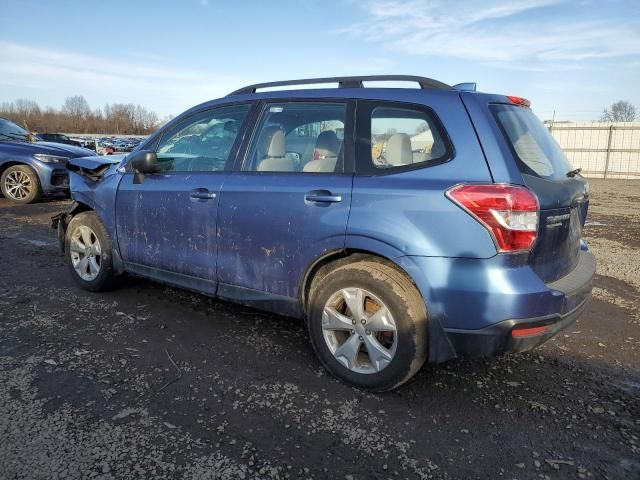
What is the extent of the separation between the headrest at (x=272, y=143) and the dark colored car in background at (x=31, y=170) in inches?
297

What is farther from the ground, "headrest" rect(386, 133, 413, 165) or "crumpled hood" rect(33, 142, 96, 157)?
"crumpled hood" rect(33, 142, 96, 157)

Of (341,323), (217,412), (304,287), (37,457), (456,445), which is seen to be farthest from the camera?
(304,287)

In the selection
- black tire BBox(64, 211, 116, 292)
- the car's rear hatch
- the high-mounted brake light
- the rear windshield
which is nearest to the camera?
the car's rear hatch

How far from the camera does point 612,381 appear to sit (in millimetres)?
3045

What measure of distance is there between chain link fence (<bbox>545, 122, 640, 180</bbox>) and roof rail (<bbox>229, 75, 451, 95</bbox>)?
21841 mm

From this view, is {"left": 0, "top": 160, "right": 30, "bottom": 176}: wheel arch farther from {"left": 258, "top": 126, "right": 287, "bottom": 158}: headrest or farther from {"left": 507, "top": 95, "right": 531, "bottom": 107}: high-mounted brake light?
{"left": 507, "top": 95, "right": 531, "bottom": 107}: high-mounted brake light

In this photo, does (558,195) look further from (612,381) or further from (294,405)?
(294,405)

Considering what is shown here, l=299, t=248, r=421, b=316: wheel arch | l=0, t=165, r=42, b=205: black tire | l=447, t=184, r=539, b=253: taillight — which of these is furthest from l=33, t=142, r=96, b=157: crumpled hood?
l=447, t=184, r=539, b=253: taillight

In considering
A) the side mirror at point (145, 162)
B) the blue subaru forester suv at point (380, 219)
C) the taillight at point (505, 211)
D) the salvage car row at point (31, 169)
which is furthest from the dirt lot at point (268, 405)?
the salvage car row at point (31, 169)

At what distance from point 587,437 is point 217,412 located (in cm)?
194

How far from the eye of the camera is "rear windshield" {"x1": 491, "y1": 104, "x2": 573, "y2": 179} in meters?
2.71

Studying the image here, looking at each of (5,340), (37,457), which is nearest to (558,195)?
(37,457)

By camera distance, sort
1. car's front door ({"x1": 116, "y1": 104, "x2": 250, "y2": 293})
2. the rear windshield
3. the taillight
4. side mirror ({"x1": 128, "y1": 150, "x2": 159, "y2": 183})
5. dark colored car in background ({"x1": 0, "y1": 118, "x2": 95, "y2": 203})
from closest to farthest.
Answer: the taillight
the rear windshield
car's front door ({"x1": 116, "y1": 104, "x2": 250, "y2": 293})
side mirror ({"x1": 128, "y1": 150, "x2": 159, "y2": 183})
dark colored car in background ({"x1": 0, "y1": 118, "x2": 95, "y2": 203})

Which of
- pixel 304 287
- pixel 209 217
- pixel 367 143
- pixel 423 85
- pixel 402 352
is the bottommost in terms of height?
pixel 402 352
